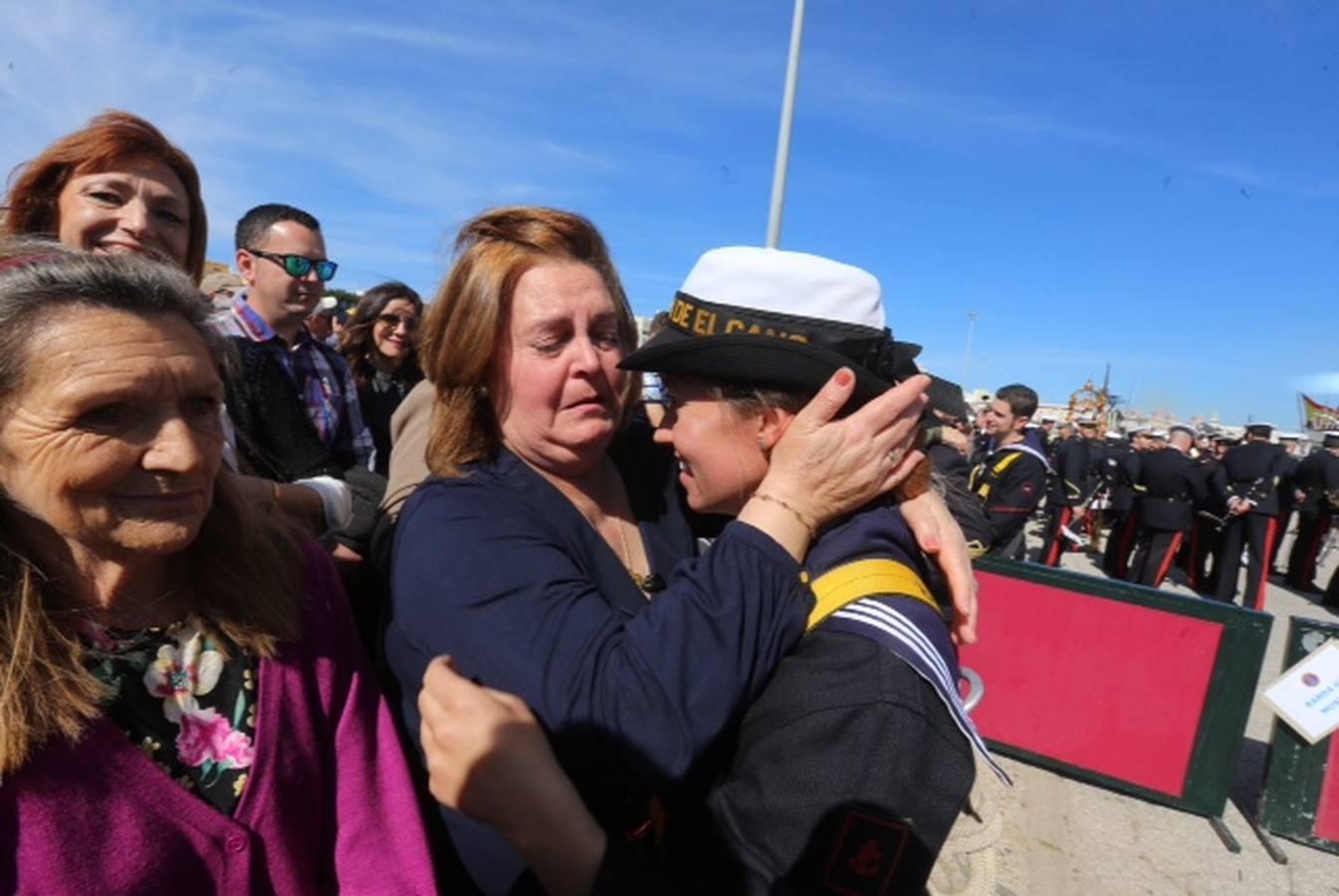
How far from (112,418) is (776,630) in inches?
44.3

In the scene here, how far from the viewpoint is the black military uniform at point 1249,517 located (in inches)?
392

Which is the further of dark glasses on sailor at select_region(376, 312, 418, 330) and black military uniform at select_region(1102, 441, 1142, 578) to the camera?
black military uniform at select_region(1102, 441, 1142, 578)

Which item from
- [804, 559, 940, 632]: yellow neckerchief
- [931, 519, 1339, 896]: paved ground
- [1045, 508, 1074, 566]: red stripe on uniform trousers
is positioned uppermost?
[804, 559, 940, 632]: yellow neckerchief

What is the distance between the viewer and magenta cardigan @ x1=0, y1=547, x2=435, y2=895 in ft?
3.81

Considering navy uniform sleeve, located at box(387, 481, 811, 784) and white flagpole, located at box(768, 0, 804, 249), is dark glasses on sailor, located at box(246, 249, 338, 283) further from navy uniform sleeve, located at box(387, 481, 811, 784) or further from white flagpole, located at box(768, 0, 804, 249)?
white flagpole, located at box(768, 0, 804, 249)

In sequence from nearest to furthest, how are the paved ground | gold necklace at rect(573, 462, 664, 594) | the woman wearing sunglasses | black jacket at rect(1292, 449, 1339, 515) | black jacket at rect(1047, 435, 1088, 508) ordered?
gold necklace at rect(573, 462, 664, 594) → the paved ground → the woman wearing sunglasses → black jacket at rect(1292, 449, 1339, 515) → black jacket at rect(1047, 435, 1088, 508)

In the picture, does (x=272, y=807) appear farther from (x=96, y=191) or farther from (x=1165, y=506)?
(x=1165, y=506)

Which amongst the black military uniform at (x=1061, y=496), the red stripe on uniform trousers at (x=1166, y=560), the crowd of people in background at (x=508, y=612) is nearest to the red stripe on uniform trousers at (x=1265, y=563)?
the red stripe on uniform trousers at (x=1166, y=560)

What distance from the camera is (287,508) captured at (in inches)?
81.1

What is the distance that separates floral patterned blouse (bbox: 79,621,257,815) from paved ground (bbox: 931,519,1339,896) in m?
3.30

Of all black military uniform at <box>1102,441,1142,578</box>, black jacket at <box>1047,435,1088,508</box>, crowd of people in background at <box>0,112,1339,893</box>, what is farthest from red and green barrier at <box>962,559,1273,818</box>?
black military uniform at <box>1102,441,1142,578</box>

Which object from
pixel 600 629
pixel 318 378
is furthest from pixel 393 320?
pixel 600 629

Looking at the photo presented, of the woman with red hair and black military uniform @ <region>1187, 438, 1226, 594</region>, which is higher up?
the woman with red hair

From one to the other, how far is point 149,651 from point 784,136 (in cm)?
981
